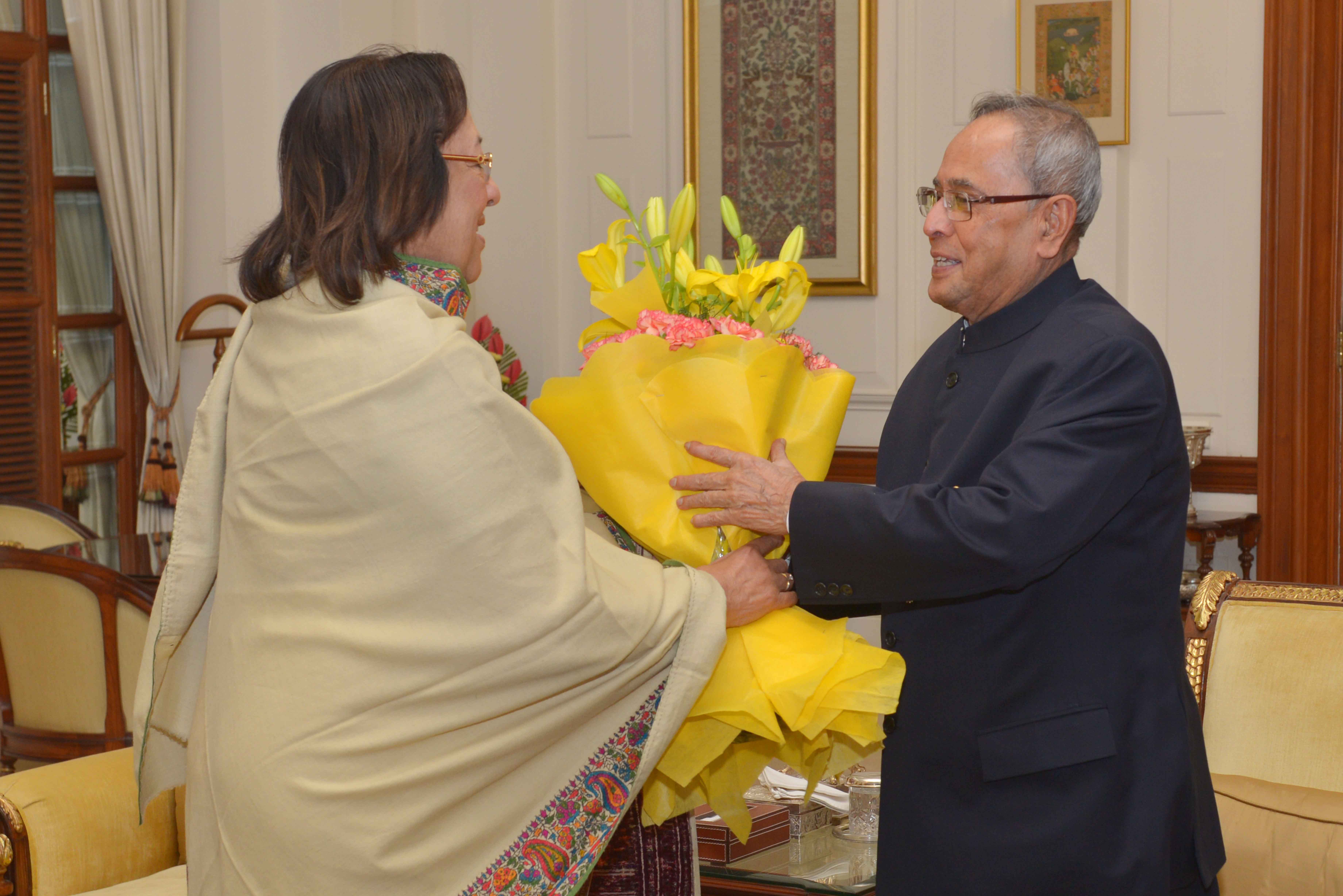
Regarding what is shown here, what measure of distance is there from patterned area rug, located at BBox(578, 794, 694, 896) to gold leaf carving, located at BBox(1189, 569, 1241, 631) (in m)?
1.61

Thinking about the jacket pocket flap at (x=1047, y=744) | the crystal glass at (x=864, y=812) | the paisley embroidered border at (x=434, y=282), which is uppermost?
the paisley embroidered border at (x=434, y=282)

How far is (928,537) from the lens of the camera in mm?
1761

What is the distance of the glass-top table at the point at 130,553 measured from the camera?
369cm

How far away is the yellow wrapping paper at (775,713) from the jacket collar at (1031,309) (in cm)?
48

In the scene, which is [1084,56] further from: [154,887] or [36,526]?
[154,887]

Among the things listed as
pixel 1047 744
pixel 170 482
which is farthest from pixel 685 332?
pixel 170 482

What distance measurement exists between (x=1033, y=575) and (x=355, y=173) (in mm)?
999

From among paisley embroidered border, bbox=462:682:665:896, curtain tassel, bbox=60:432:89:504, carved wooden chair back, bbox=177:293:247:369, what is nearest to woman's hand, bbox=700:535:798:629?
paisley embroidered border, bbox=462:682:665:896

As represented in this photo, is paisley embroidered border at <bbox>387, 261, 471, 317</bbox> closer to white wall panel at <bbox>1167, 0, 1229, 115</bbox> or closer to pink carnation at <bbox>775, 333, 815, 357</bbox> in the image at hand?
pink carnation at <bbox>775, 333, 815, 357</bbox>

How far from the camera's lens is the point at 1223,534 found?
4.81 metres

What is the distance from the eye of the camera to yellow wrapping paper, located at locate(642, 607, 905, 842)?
70.4 inches

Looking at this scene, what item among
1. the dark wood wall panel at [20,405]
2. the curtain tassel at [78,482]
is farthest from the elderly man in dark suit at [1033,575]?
the curtain tassel at [78,482]

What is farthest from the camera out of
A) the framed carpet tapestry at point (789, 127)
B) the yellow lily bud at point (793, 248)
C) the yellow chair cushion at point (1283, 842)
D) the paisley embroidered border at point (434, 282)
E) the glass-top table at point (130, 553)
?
the framed carpet tapestry at point (789, 127)

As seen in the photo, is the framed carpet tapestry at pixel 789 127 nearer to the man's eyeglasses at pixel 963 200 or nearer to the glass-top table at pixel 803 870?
the glass-top table at pixel 803 870
